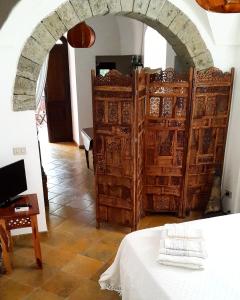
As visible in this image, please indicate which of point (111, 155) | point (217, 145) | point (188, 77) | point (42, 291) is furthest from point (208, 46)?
point (42, 291)

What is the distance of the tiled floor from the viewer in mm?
3021

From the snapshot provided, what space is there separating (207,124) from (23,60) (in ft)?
7.94

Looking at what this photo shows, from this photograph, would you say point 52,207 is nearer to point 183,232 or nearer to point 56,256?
point 56,256

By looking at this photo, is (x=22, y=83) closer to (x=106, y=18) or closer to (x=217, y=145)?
(x=217, y=145)

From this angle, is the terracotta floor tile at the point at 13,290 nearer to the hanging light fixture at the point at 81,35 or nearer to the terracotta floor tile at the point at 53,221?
the terracotta floor tile at the point at 53,221

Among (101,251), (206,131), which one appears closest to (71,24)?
(206,131)

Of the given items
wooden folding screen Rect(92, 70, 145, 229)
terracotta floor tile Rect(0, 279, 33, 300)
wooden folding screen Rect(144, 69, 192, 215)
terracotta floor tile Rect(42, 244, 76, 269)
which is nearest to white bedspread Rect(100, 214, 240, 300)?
terracotta floor tile Rect(42, 244, 76, 269)

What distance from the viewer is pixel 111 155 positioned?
3.77 metres

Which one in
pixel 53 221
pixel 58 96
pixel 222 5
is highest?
pixel 222 5

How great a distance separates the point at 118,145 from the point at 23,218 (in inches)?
54.1

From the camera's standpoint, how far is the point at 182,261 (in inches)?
88.5

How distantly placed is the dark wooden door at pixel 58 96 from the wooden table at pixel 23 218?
4267 millimetres

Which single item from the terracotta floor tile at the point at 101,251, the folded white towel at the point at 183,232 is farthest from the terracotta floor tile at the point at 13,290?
the folded white towel at the point at 183,232

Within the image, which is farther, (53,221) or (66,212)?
(66,212)
